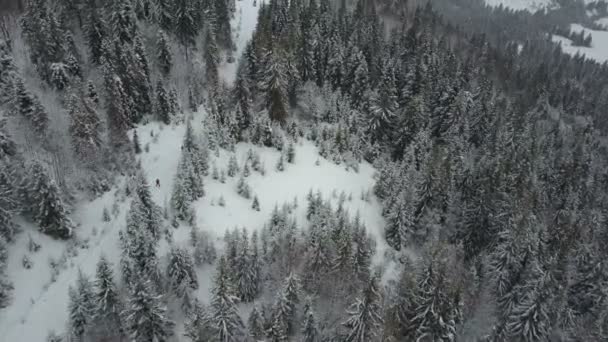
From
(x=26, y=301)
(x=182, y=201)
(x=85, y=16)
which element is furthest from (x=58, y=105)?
(x=26, y=301)

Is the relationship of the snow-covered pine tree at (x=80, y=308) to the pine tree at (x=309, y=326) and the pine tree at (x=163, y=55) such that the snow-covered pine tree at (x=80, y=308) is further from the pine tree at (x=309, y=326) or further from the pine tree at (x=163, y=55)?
the pine tree at (x=163, y=55)

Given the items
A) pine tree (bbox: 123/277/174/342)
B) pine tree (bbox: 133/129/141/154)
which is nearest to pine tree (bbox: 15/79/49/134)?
pine tree (bbox: 133/129/141/154)

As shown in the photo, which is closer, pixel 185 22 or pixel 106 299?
pixel 106 299

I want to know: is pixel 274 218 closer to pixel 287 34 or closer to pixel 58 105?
pixel 58 105

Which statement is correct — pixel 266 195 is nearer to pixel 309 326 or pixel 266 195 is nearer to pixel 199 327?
Result: pixel 309 326

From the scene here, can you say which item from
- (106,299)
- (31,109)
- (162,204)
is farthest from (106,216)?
(31,109)

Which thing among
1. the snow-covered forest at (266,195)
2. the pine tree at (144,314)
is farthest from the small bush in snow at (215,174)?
the pine tree at (144,314)
